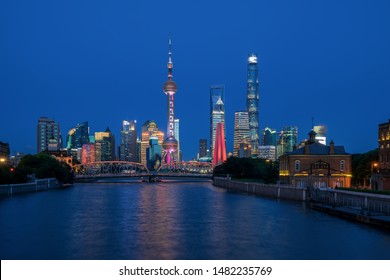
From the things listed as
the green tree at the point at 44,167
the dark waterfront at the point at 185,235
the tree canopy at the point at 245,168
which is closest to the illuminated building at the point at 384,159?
the dark waterfront at the point at 185,235

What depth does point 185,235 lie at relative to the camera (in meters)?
44.7

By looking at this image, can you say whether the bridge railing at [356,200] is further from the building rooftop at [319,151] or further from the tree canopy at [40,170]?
the tree canopy at [40,170]

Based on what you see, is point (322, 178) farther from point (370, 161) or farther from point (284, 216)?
point (284, 216)

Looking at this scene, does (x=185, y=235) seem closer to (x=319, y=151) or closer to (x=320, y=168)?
(x=320, y=168)

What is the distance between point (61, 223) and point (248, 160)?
102 meters

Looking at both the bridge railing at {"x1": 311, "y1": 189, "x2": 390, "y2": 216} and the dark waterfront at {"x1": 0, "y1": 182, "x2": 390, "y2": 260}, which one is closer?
the dark waterfront at {"x1": 0, "y1": 182, "x2": 390, "y2": 260}

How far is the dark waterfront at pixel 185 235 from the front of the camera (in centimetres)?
3647

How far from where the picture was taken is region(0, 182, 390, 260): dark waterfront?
36469 millimetres

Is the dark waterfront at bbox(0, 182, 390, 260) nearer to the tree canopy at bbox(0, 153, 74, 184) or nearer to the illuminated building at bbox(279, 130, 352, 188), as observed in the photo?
the illuminated building at bbox(279, 130, 352, 188)

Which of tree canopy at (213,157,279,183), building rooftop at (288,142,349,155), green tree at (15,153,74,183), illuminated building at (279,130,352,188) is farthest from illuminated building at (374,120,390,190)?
green tree at (15,153,74,183)

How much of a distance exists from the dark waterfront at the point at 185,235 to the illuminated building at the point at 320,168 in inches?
730

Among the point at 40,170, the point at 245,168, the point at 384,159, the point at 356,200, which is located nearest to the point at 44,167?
the point at 40,170

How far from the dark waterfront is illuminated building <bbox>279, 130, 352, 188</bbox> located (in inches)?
730

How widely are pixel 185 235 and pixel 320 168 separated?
147 ft
